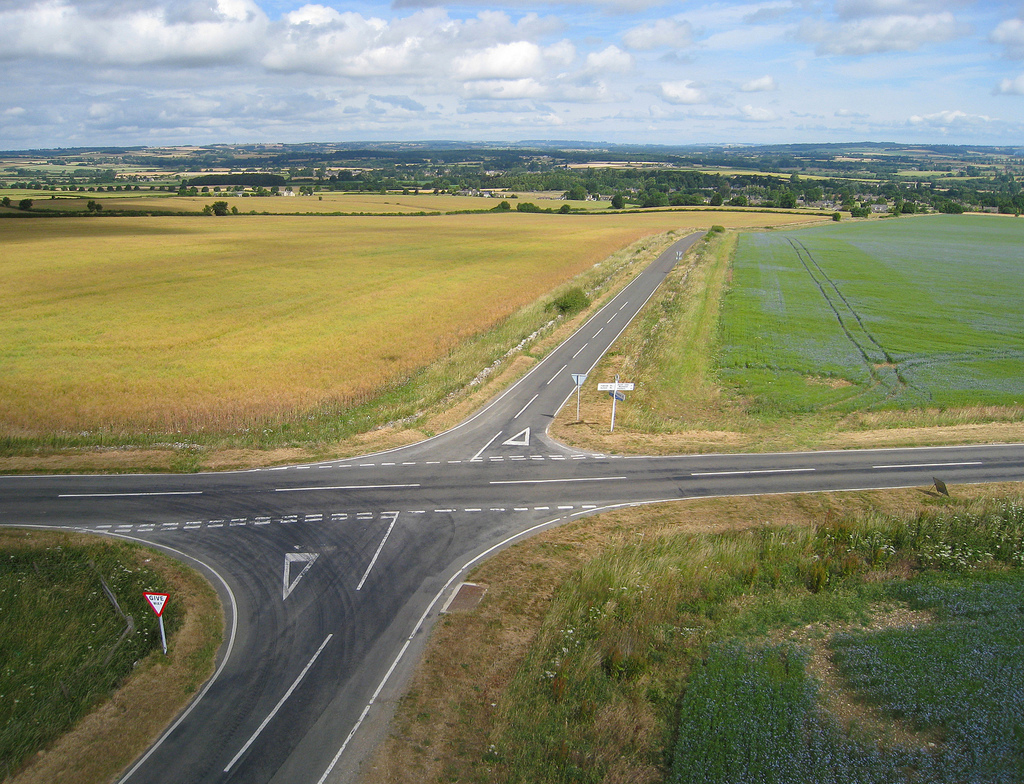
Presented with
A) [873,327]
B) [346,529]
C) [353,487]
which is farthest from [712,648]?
[873,327]

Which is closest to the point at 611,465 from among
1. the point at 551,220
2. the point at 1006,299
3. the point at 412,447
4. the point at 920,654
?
the point at 412,447

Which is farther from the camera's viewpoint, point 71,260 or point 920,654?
point 71,260

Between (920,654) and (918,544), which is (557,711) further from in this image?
(918,544)

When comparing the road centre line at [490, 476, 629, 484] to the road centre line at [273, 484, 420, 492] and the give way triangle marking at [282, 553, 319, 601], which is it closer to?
the road centre line at [273, 484, 420, 492]

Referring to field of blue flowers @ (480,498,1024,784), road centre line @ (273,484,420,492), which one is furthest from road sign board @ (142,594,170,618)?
road centre line @ (273,484,420,492)

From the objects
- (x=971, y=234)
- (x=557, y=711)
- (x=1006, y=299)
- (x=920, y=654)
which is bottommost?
(x=557, y=711)

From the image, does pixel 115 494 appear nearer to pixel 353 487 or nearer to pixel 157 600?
pixel 353 487

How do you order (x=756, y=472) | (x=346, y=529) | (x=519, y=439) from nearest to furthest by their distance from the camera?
(x=346, y=529) < (x=756, y=472) < (x=519, y=439)
